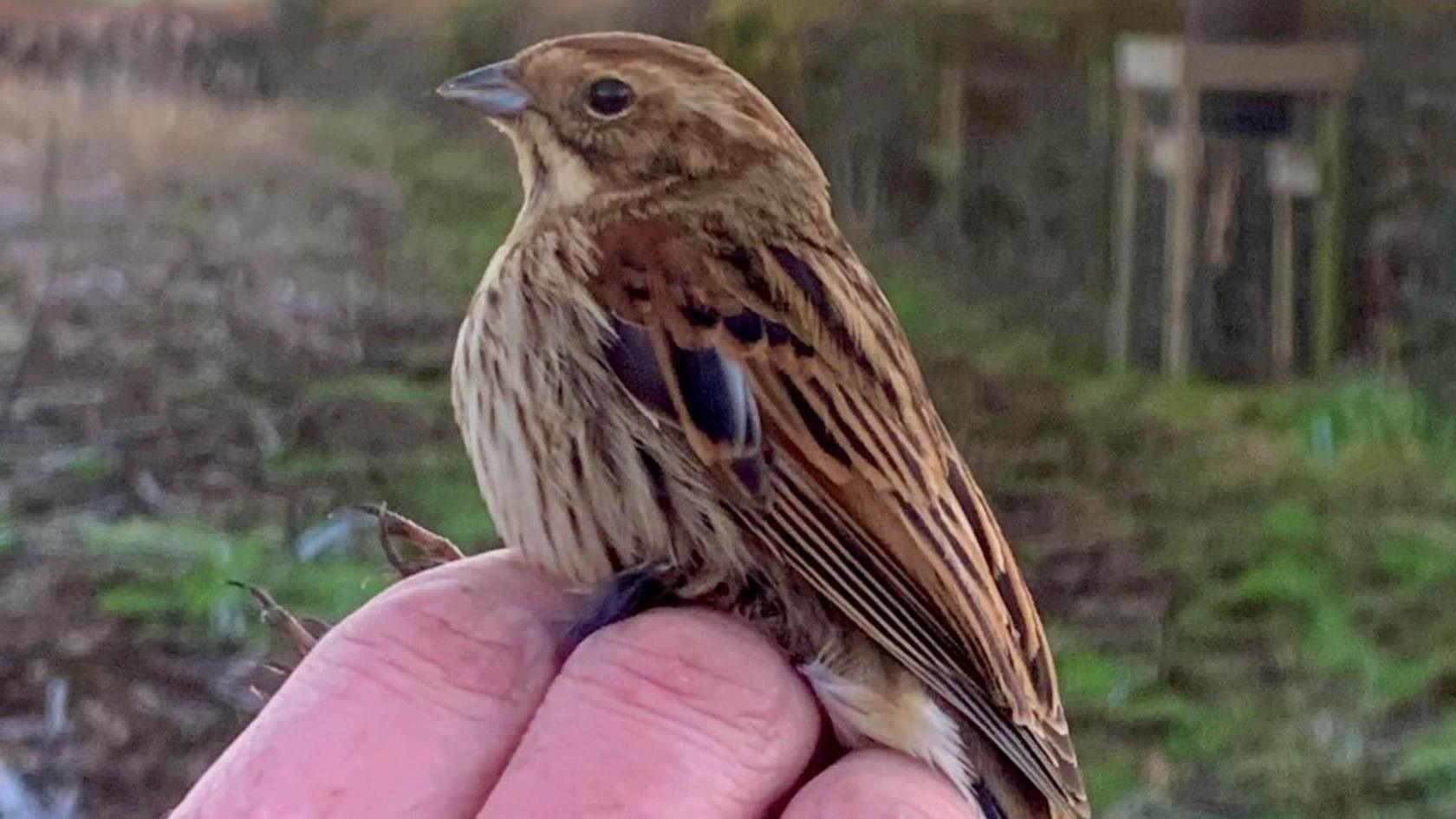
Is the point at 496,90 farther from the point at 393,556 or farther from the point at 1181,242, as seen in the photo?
the point at 1181,242

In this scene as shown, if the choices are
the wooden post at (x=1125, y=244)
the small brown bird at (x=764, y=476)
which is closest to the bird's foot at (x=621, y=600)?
the small brown bird at (x=764, y=476)

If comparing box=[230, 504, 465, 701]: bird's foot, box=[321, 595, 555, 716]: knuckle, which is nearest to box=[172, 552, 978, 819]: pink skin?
box=[321, 595, 555, 716]: knuckle

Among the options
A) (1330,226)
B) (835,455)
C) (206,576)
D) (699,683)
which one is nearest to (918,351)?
(1330,226)

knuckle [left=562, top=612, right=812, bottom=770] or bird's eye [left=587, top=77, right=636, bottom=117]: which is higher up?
bird's eye [left=587, top=77, right=636, bottom=117]

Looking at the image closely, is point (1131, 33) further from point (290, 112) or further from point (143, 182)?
point (143, 182)

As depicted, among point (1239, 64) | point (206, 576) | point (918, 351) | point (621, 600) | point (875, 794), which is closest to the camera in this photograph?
point (875, 794)

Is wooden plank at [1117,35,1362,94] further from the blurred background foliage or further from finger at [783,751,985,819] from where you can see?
finger at [783,751,985,819]
